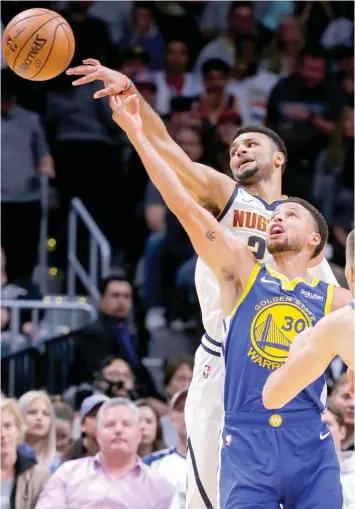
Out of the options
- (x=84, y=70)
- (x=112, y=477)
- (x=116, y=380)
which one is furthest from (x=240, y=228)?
(x=116, y=380)

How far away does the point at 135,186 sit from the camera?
12.6 m

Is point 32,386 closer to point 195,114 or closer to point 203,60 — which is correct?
point 195,114

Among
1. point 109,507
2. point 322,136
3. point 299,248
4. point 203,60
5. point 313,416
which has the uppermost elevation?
point 203,60

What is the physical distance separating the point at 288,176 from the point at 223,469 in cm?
724

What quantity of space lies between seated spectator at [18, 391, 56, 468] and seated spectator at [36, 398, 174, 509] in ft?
2.69

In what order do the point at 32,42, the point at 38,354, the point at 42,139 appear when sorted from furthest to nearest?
1. the point at 42,139
2. the point at 38,354
3. the point at 32,42

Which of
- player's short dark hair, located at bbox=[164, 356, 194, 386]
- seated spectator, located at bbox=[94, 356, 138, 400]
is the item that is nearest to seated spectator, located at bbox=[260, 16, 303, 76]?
player's short dark hair, located at bbox=[164, 356, 194, 386]

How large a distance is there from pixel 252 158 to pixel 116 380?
12.5ft

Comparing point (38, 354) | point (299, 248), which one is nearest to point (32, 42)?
point (299, 248)

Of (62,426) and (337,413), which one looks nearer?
(337,413)

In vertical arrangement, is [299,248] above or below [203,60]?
below

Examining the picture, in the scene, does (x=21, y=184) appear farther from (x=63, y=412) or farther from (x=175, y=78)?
(x=63, y=412)

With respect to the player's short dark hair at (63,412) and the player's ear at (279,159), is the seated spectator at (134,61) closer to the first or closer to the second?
the player's short dark hair at (63,412)

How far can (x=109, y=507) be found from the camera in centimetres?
760
